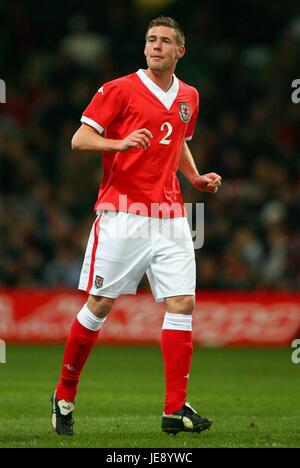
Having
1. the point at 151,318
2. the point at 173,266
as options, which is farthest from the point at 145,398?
the point at 151,318

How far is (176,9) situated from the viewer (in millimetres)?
18141

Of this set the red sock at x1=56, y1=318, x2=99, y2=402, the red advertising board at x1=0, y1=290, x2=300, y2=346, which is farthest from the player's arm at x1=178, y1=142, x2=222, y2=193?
the red advertising board at x1=0, y1=290, x2=300, y2=346

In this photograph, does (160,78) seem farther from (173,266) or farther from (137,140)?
(173,266)

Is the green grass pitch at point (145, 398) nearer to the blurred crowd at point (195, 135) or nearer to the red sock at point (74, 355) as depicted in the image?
the red sock at point (74, 355)

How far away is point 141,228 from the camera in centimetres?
703

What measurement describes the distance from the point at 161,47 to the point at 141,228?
44.6 inches

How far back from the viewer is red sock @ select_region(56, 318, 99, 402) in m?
7.01

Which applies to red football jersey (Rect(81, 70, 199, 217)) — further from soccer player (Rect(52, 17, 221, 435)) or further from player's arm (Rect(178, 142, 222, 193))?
player's arm (Rect(178, 142, 222, 193))

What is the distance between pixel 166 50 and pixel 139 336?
7.85 m

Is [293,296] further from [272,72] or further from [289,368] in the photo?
[272,72]

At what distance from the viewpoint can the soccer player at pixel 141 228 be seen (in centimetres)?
695

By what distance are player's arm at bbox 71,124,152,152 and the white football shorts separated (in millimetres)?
508

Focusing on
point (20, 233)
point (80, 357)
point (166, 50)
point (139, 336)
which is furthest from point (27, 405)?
point (20, 233)

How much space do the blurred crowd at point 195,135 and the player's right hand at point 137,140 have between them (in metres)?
8.50
